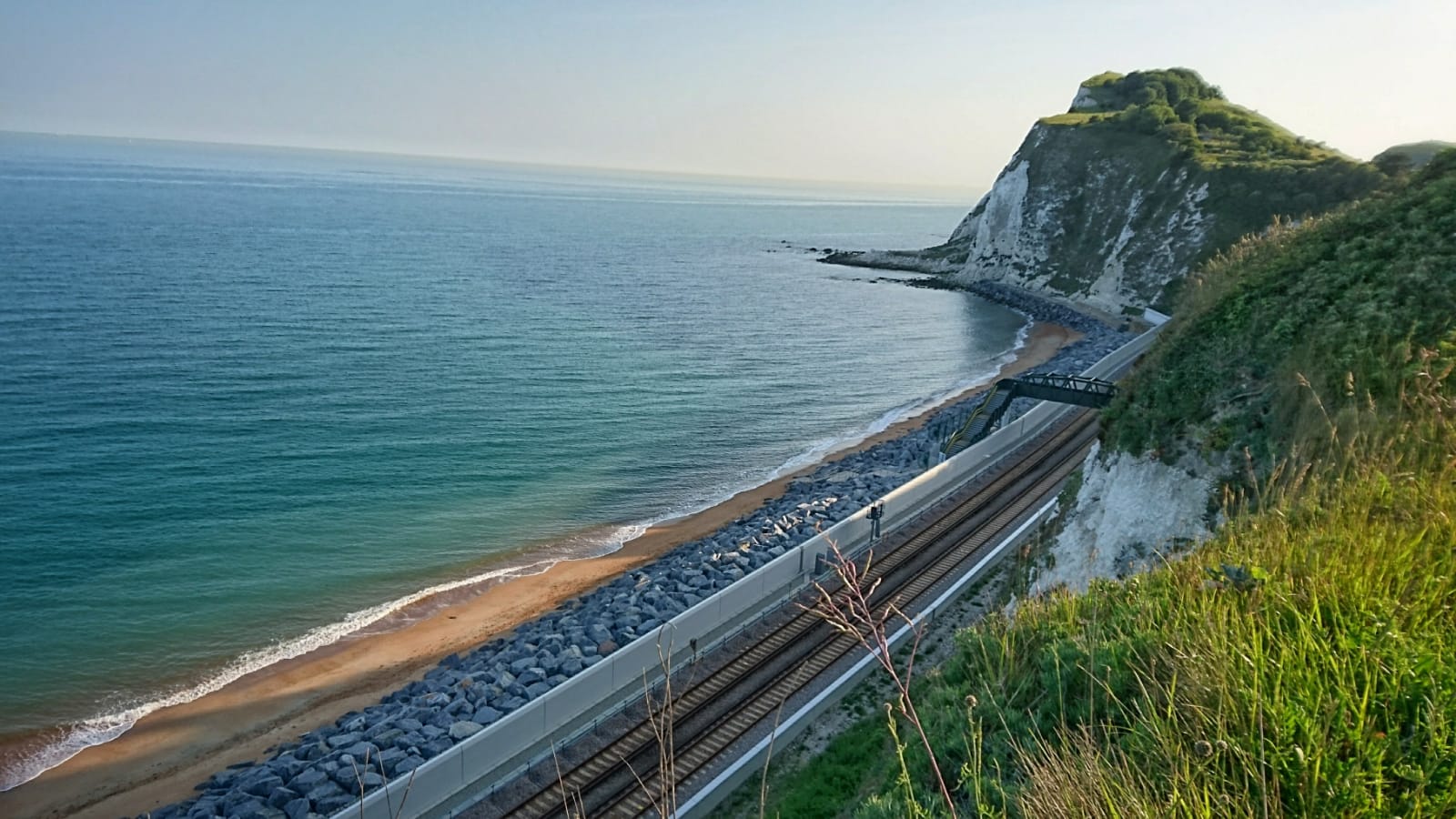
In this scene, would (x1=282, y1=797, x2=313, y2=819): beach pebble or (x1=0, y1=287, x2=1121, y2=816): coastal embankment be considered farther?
(x1=0, y1=287, x2=1121, y2=816): coastal embankment

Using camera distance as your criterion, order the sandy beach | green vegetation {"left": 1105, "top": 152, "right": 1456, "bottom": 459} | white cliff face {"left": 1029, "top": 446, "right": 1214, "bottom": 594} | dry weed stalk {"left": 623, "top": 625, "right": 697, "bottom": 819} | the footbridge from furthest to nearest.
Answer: the footbridge < the sandy beach < white cliff face {"left": 1029, "top": 446, "right": 1214, "bottom": 594} < green vegetation {"left": 1105, "top": 152, "right": 1456, "bottom": 459} < dry weed stalk {"left": 623, "top": 625, "right": 697, "bottom": 819}

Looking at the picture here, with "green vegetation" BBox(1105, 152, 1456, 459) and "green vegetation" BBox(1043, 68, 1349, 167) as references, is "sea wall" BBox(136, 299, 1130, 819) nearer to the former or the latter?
"green vegetation" BBox(1105, 152, 1456, 459)

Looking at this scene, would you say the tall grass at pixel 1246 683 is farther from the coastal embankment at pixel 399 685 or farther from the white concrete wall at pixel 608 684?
the coastal embankment at pixel 399 685

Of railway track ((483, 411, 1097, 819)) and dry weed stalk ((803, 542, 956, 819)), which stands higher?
dry weed stalk ((803, 542, 956, 819))

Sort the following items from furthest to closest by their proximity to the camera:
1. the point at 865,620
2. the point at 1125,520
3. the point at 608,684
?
the point at 608,684, the point at 1125,520, the point at 865,620

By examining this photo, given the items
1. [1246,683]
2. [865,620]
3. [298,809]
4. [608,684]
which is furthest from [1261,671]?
[298,809]

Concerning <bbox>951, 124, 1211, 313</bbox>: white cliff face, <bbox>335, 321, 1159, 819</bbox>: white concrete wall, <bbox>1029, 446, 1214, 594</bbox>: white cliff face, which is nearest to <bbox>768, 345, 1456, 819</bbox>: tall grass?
<bbox>335, 321, 1159, 819</bbox>: white concrete wall

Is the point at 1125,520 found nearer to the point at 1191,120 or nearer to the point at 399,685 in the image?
the point at 399,685

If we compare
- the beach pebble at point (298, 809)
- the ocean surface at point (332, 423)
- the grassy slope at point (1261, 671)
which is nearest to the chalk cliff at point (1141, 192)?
the ocean surface at point (332, 423)
